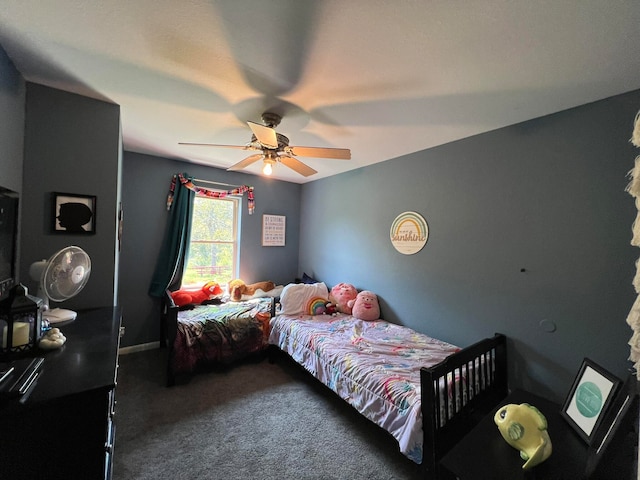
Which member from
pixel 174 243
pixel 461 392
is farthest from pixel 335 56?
pixel 174 243

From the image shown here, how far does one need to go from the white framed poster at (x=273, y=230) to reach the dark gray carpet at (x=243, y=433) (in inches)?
76.5

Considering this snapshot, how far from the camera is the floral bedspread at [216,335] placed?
2605 mm

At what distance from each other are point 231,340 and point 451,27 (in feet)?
9.93

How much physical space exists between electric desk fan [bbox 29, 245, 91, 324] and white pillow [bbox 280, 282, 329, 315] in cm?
193

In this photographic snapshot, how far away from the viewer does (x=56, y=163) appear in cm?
180

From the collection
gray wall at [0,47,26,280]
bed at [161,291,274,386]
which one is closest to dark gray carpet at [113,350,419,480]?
bed at [161,291,274,386]

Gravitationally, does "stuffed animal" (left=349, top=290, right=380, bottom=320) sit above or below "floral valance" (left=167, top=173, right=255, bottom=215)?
below

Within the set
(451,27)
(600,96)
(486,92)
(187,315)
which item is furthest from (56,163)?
(600,96)

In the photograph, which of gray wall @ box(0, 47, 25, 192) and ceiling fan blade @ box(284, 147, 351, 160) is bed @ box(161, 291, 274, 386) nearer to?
gray wall @ box(0, 47, 25, 192)

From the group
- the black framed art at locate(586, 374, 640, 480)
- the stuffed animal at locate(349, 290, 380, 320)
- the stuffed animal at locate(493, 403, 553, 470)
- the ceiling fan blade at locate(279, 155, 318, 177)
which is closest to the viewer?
the black framed art at locate(586, 374, 640, 480)

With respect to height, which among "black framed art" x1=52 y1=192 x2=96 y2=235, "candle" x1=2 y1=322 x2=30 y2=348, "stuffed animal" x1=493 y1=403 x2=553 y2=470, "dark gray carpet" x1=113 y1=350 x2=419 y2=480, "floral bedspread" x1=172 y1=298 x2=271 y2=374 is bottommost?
"dark gray carpet" x1=113 y1=350 x2=419 y2=480

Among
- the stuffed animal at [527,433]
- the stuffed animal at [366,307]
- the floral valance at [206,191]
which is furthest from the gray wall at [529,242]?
the floral valance at [206,191]

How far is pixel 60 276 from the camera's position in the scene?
1527mm

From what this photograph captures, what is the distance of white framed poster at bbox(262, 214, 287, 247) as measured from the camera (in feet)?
13.3
